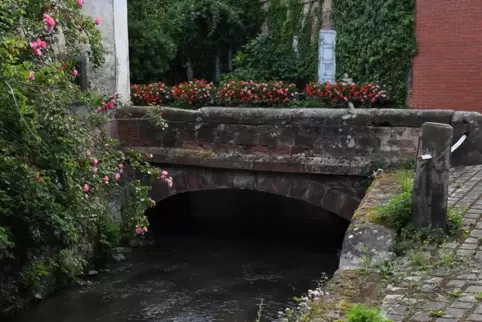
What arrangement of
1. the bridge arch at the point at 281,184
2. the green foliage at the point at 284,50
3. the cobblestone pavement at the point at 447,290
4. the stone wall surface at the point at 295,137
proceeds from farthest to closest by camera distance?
the green foliage at the point at 284,50 < the bridge arch at the point at 281,184 < the stone wall surface at the point at 295,137 < the cobblestone pavement at the point at 447,290

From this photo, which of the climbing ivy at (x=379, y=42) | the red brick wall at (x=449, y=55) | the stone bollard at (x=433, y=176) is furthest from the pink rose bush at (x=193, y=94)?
the stone bollard at (x=433, y=176)

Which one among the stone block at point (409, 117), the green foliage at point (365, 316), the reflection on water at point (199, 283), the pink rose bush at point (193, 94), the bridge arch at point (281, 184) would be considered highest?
the pink rose bush at point (193, 94)

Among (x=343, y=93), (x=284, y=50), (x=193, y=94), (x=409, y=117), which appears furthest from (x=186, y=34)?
(x=409, y=117)

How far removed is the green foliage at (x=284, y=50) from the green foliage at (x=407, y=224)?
341 inches

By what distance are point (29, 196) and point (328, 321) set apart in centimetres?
288

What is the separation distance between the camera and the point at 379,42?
1145 cm

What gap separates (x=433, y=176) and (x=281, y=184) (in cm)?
382

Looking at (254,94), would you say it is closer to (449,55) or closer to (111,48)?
(111,48)

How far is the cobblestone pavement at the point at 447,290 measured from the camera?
375 centimetres

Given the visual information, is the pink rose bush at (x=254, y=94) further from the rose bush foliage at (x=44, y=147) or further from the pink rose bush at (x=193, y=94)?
the rose bush foliage at (x=44, y=147)

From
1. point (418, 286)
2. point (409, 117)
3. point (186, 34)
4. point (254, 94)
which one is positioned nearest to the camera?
point (418, 286)

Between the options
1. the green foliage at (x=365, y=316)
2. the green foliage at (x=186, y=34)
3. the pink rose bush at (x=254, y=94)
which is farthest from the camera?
the green foliage at (x=186, y=34)

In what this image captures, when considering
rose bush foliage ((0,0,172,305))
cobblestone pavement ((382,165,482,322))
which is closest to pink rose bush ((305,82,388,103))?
rose bush foliage ((0,0,172,305))

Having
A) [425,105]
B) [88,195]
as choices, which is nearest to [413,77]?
[425,105]
